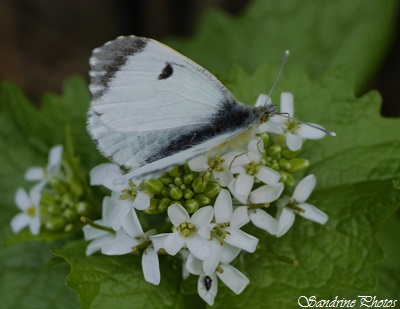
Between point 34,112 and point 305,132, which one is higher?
point 305,132

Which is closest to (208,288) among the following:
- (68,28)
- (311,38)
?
(311,38)

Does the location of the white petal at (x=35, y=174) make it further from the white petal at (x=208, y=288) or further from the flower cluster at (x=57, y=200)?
the white petal at (x=208, y=288)

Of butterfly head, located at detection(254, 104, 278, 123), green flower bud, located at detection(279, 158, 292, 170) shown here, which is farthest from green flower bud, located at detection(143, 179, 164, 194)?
green flower bud, located at detection(279, 158, 292, 170)

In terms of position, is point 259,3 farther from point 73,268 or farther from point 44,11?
point 73,268

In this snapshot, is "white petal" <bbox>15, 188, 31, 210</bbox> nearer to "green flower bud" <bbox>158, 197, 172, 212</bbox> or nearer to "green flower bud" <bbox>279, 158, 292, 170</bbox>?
"green flower bud" <bbox>158, 197, 172, 212</bbox>

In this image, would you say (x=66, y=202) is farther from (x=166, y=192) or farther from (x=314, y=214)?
(x=314, y=214)

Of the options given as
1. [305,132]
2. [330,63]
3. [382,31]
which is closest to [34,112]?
Answer: [305,132]

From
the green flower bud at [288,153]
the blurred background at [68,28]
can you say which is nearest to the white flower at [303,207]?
the green flower bud at [288,153]
